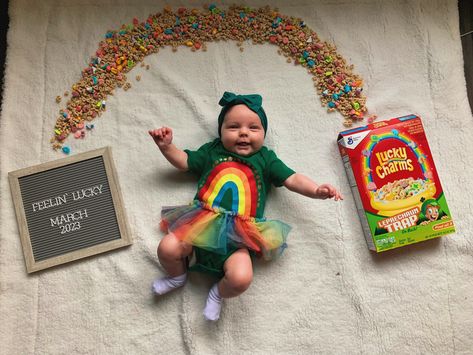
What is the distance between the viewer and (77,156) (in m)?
1.08

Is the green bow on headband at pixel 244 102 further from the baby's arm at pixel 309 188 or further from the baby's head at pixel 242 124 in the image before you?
the baby's arm at pixel 309 188

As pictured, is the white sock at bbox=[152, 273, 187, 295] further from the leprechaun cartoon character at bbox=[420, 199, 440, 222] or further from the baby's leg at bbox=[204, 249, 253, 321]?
the leprechaun cartoon character at bbox=[420, 199, 440, 222]

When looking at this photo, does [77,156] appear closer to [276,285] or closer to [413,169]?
[276,285]

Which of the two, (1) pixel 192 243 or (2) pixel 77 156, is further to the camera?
(2) pixel 77 156

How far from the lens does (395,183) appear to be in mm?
1025

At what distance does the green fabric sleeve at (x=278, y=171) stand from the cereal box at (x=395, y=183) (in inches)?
6.5

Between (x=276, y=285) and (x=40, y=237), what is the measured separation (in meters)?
0.61

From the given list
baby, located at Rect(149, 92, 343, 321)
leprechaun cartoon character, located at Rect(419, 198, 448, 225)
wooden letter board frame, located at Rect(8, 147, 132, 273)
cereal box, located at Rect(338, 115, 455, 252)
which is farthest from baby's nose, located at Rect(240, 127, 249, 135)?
leprechaun cartoon character, located at Rect(419, 198, 448, 225)

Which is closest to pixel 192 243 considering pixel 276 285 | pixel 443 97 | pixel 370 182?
pixel 276 285

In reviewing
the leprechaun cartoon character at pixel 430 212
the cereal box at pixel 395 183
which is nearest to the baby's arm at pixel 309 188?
the cereal box at pixel 395 183

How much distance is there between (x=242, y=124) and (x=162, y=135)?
0.19 m

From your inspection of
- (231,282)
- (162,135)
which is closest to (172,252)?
(231,282)

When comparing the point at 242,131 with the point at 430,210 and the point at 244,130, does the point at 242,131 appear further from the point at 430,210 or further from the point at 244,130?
the point at 430,210

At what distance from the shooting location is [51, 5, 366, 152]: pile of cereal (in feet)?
3.60
